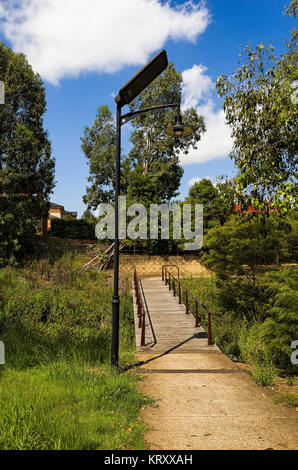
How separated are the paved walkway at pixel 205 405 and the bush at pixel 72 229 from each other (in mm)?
21564

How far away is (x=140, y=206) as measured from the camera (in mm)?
26656

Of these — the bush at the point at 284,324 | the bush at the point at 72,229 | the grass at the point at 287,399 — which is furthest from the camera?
the bush at the point at 72,229

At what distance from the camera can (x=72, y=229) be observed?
97.1 ft

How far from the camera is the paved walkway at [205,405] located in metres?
4.33

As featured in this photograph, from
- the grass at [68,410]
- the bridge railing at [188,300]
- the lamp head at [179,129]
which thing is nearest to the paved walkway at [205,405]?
the grass at [68,410]

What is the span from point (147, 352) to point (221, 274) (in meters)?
10.3

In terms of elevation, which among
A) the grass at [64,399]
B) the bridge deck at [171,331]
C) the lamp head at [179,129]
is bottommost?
the bridge deck at [171,331]

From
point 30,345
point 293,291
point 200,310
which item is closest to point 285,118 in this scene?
point 293,291

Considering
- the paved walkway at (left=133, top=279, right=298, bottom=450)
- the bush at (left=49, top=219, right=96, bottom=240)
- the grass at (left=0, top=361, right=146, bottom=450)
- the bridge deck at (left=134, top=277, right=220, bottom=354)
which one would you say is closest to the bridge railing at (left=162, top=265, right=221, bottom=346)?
the bridge deck at (left=134, top=277, right=220, bottom=354)

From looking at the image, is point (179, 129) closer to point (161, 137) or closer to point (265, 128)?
point (265, 128)

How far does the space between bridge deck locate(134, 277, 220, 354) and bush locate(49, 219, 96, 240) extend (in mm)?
15260

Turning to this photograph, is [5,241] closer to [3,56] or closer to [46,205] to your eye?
[46,205]

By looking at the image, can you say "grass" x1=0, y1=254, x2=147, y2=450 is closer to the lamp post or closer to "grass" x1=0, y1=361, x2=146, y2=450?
"grass" x1=0, y1=361, x2=146, y2=450

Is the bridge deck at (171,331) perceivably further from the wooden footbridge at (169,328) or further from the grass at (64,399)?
the grass at (64,399)
